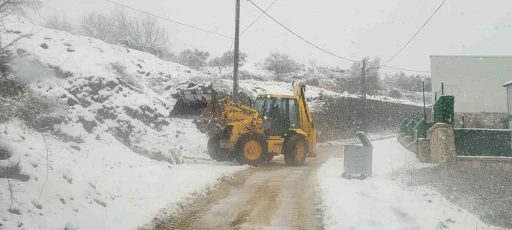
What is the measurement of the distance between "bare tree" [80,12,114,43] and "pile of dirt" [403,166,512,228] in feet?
159

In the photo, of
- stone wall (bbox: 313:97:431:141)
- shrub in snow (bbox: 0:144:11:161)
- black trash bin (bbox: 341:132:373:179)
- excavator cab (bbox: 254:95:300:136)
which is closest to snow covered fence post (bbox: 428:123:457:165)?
black trash bin (bbox: 341:132:373:179)

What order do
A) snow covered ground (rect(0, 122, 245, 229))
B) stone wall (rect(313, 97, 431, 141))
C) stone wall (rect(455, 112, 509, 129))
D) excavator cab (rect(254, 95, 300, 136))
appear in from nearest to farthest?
snow covered ground (rect(0, 122, 245, 229))
excavator cab (rect(254, 95, 300, 136))
stone wall (rect(455, 112, 509, 129))
stone wall (rect(313, 97, 431, 141))

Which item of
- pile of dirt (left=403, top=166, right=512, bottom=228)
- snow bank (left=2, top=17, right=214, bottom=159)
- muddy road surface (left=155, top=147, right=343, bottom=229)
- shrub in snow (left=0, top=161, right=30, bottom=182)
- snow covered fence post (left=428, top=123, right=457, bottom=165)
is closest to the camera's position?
shrub in snow (left=0, top=161, right=30, bottom=182)

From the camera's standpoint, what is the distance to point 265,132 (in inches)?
683

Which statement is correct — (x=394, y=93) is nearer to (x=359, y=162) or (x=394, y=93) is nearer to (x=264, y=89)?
(x=264, y=89)

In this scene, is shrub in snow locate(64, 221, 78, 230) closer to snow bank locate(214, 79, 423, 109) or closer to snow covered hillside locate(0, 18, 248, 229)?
snow covered hillside locate(0, 18, 248, 229)

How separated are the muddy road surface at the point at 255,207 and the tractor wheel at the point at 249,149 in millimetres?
3712

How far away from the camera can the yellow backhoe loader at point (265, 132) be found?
54.1 ft

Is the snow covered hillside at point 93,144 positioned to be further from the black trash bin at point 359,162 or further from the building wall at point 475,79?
the building wall at point 475,79

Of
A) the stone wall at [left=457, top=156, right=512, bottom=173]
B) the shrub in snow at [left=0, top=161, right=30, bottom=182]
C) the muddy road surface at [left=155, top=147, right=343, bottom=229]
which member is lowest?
the muddy road surface at [left=155, top=147, right=343, bottom=229]

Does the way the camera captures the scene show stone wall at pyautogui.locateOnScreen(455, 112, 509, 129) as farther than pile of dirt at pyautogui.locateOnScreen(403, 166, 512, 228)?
Yes

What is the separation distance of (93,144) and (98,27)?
48152mm

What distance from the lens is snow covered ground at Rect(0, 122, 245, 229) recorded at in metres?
6.40

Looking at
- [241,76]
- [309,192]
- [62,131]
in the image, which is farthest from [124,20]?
[309,192]
